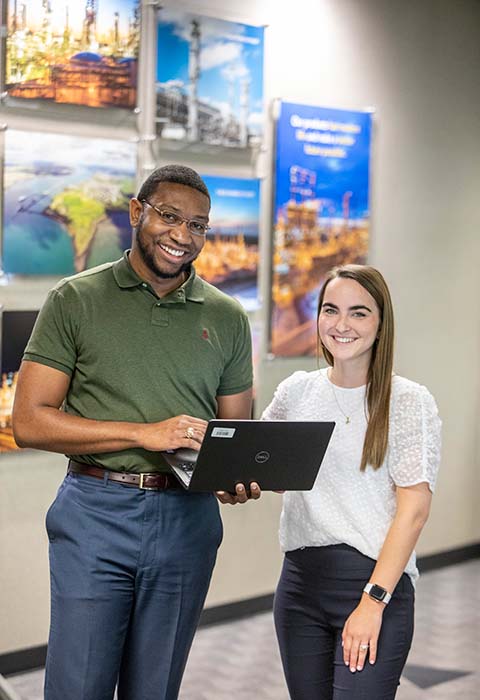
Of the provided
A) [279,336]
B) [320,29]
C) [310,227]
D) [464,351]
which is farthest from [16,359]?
[464,351]

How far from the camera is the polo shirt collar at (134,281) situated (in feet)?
7.10

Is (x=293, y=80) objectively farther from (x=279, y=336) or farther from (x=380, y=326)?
(x=380, y=326)

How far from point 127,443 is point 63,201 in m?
1.69

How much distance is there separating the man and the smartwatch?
1.05 ft

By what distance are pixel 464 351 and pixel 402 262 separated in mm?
706

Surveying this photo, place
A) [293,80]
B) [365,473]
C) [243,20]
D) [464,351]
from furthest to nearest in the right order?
[464,351] < [293,80] < [243,20] < [365,473]

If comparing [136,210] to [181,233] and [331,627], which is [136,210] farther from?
[331,627]

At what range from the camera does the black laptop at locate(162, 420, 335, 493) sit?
74.3 inches

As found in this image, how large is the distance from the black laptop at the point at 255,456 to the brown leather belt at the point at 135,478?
0.25 feet

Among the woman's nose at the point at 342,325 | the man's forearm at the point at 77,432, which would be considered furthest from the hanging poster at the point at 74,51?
the woman's nose at the point at 342,325

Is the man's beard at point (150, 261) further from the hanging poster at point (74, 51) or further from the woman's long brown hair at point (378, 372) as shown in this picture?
the hanging poster at point (74, 51)

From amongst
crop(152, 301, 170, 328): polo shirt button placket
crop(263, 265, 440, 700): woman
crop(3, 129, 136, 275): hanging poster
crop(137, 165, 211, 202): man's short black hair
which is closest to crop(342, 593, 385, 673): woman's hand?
crop(263, 265, 440, 700): woman

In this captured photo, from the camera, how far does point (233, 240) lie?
157 inches

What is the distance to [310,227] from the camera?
430 centimetres
